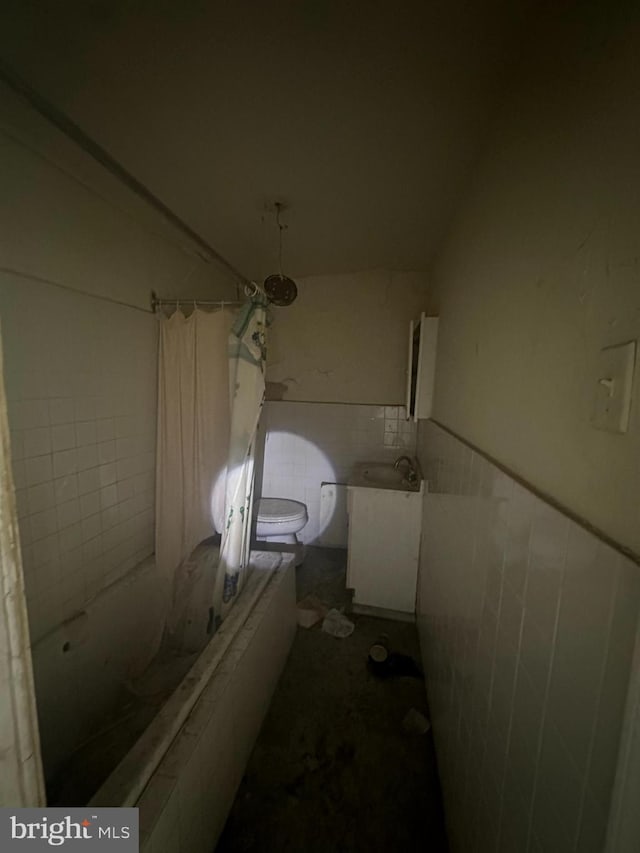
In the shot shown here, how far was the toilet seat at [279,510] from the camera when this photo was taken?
214 cm

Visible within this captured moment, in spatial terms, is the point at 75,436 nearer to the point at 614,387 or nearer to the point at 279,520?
the point at 279,520

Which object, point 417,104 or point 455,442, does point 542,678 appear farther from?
point 417,104

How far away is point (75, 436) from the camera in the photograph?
4.06ft

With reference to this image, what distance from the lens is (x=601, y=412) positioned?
46 centimetres

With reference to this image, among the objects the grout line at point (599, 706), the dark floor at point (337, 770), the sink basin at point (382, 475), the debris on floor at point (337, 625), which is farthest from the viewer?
the sink basin at point (382, 475)

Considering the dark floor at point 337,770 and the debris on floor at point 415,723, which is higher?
the debris on floor at point 415,723

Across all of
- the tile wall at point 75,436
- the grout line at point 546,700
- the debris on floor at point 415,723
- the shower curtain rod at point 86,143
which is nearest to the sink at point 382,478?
the debris on floor at point 415,723

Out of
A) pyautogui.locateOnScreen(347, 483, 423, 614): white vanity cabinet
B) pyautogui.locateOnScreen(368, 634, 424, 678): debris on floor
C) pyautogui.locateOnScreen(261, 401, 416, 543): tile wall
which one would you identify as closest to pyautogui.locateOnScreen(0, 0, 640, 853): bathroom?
pyautogui.locateOnScreen(347, 483, 423, 614): white vanity cabinet

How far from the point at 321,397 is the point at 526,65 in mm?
2002

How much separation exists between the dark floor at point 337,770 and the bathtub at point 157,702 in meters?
0.09

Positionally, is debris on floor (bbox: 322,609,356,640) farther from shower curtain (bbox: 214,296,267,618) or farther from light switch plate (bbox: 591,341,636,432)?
light switch plate (bbox: 591,341,636,432)

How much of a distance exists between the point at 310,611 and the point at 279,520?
0.55 meters

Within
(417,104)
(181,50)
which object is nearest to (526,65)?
(417,104)

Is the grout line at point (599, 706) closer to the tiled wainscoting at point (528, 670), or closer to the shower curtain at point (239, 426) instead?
the tiled wainscoting at point (528, 670)
